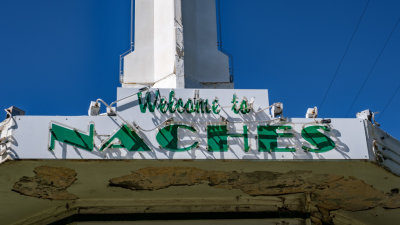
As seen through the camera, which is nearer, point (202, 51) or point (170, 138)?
point (170, 138)

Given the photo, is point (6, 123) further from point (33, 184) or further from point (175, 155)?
point (175, 155)

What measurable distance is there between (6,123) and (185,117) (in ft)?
14.1

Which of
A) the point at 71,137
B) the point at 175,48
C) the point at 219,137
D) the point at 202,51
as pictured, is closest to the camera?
the point at 71,137

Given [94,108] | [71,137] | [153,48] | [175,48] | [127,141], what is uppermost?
[153,48]

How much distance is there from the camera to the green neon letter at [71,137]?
12.8m

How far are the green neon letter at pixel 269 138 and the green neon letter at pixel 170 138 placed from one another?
5.22ft

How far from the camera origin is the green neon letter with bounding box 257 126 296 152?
1324cm

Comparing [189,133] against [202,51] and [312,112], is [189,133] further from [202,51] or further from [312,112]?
[202,51]

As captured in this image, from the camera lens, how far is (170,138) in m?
13.1

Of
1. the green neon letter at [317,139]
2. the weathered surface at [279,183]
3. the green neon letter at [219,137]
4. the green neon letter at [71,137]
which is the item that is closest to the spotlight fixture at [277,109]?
the green neon letter at [317,139]

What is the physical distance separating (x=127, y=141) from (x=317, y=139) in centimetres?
467

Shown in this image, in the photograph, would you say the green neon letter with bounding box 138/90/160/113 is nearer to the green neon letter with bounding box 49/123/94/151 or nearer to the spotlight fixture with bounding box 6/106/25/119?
the green neon letter with bounding box 49/123/94/151

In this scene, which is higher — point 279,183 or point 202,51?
point 202,51

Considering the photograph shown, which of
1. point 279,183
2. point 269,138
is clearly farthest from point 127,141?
point 279,183
